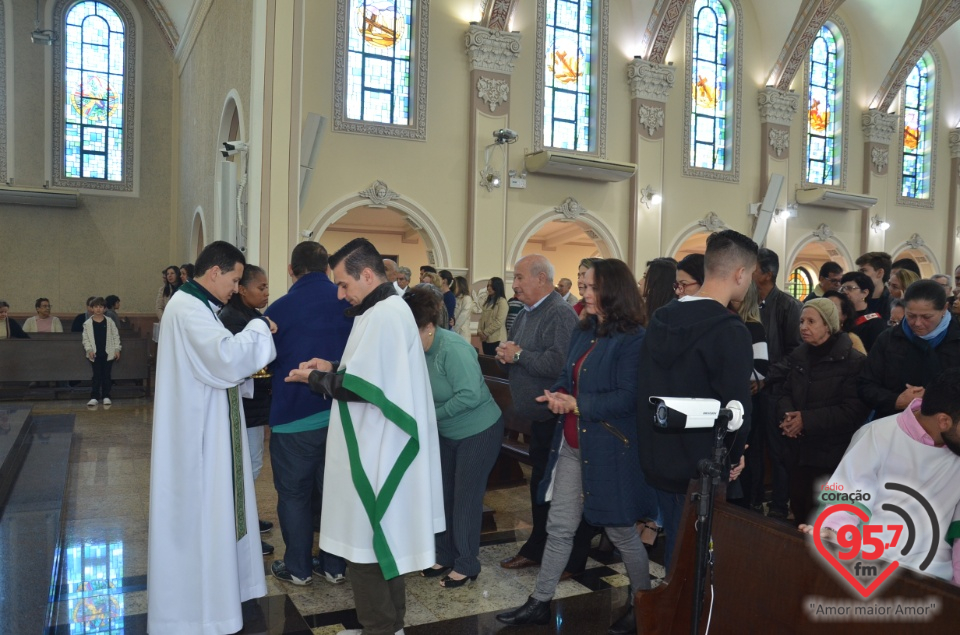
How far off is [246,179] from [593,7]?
Result: 8.38 m

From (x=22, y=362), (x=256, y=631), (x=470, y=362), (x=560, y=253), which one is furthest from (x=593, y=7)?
(x=256, y=631)

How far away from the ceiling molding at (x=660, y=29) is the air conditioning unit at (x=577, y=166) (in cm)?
204

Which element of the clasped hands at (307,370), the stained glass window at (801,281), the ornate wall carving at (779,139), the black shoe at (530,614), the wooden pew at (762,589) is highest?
the ornate wall carving at (779,139)

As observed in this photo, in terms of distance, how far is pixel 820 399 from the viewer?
4.30m

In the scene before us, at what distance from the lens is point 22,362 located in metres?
9.77

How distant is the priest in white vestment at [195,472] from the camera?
304cm

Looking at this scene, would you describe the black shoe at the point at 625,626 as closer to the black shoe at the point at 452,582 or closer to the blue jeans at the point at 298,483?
the black shoe at the point at 452,582

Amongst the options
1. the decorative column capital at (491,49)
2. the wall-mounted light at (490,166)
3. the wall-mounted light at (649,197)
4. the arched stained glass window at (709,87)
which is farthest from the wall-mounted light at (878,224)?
the decorative column capital at (491,49)

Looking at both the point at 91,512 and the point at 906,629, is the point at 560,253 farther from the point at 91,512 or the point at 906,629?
the point at 906,629

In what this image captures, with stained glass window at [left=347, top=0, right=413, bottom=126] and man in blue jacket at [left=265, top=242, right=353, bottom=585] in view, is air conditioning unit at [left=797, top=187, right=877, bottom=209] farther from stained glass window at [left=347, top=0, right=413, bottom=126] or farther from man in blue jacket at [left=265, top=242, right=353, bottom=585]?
man in blue jacket at [left=265, top=242, right=353, bottom=585]

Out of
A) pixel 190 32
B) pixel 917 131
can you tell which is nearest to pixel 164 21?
pixel 190 32

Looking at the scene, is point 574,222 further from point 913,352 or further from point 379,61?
point 913,352

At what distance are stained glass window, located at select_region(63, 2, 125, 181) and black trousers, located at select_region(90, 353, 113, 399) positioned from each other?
6726 millimetres

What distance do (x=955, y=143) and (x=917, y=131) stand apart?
956mm
